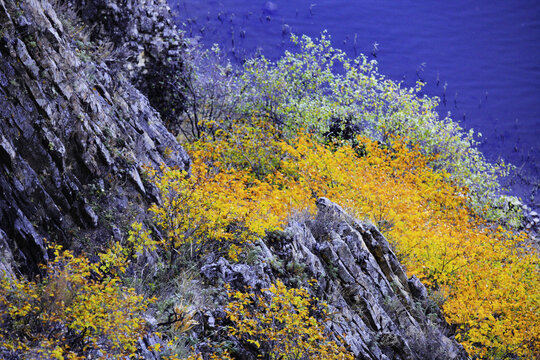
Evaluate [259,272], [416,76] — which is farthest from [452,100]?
[259,272]

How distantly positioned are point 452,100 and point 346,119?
93.0 feet

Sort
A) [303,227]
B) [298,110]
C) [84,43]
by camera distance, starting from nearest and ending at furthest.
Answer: [303,227] → [84,43] → [298,110]

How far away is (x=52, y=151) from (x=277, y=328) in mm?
6855

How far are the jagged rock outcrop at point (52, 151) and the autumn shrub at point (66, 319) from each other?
130 centimetres

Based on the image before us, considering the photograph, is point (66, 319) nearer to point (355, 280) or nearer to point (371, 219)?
point (355, 280)

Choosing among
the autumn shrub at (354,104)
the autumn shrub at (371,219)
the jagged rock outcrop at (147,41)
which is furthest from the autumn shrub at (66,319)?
the autumn shrub at (354,104)

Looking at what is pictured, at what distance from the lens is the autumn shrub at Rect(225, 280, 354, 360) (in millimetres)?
10781

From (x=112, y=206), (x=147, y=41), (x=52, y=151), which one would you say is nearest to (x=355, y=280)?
(x=112, y=206)

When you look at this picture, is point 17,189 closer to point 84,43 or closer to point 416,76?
point 84,43

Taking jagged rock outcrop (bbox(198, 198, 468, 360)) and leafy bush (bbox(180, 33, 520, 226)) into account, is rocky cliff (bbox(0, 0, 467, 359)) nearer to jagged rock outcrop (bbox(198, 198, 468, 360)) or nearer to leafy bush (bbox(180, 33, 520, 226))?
jagged rock outcrop (bbox(198, 198, 468, 360))

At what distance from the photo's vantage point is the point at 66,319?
8.41 meters

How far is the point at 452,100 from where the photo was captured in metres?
60.5

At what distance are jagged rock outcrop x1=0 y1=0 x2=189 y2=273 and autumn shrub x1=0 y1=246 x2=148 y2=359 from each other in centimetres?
130

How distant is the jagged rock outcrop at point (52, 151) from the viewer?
10.4 m
